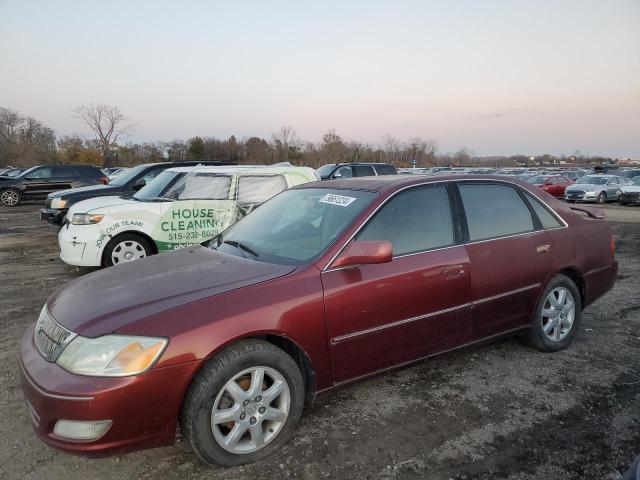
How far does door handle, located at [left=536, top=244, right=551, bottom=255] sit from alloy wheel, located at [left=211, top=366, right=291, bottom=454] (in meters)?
2.52

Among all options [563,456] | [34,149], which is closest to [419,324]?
[563,456]

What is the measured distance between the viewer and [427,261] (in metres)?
3.17

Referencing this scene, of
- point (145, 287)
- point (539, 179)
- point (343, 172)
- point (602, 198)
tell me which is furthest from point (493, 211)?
point (539, 179)

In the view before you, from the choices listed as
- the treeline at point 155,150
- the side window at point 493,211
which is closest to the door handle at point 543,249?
the side window at point 493,211

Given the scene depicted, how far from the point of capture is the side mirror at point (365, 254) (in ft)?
8.98

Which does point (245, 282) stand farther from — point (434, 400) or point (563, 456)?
point (563, 456)

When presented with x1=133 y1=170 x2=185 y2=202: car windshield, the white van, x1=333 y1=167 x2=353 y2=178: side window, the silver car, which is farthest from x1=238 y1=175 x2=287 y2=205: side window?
the silver car

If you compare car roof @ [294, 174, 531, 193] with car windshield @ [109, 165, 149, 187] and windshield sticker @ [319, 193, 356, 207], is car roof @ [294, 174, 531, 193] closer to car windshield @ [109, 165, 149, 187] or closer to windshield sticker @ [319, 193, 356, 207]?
windshield sticker @ [319, 193, 356, 207]

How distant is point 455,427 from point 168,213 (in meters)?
5.15

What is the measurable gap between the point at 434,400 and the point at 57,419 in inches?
94.4

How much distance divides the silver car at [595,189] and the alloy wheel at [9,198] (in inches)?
1046

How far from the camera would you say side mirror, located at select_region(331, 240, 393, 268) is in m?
2.74

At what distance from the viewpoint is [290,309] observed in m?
2.60

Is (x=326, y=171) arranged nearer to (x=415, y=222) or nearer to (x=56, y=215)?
Result: (x=56, y=215)
